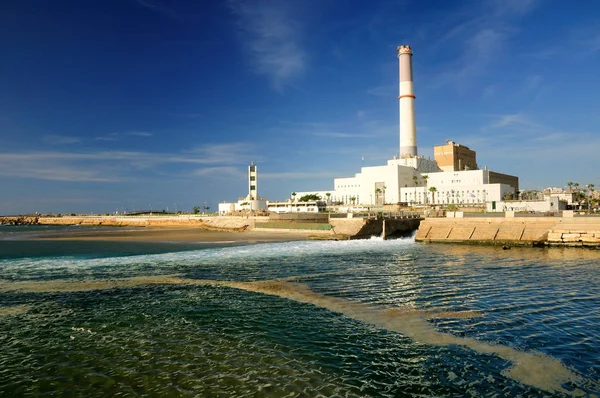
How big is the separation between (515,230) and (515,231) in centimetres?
14

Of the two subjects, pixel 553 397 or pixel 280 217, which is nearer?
pixel 553 397

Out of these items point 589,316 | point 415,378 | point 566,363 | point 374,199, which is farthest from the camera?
point 374,199

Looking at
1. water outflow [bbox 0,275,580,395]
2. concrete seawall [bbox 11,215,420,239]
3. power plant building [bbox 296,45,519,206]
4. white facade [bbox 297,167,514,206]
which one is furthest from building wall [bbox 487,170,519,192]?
water outflow [bbox 0,275,580,395]

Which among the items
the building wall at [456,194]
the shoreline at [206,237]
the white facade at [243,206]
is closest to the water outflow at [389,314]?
the shoreline at [206,237]

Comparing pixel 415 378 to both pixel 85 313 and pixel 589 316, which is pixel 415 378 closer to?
pixel 589 316

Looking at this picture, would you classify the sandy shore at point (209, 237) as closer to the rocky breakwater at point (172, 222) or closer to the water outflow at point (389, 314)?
the rocky breakwater at point (172, 222)

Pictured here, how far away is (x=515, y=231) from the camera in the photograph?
42156mm

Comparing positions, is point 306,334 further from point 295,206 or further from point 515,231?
point 295,206

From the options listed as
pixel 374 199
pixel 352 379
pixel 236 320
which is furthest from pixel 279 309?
pixel 374 199

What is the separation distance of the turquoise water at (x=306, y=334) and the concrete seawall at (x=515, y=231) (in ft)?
44.8

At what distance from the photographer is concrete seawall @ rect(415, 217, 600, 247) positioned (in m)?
38.1

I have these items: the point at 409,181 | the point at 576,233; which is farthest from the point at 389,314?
the point at 409,181

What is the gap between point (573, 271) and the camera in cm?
2473

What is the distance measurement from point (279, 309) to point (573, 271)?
62.6 ft
